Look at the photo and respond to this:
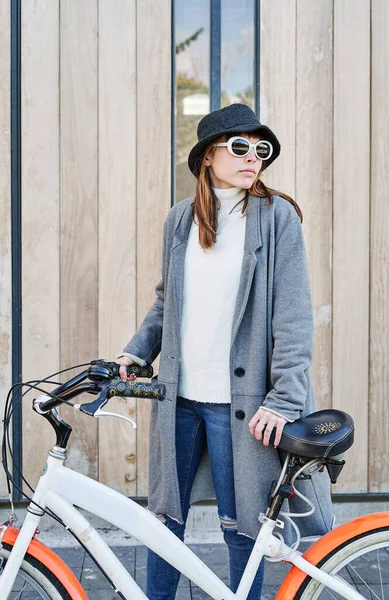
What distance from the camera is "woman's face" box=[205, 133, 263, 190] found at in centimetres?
230

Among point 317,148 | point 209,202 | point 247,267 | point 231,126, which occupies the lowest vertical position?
point 247,267

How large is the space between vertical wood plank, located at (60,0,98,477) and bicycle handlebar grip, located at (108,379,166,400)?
1.60 meters

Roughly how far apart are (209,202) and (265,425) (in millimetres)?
723

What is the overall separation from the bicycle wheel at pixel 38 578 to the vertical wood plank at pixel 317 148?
195cm

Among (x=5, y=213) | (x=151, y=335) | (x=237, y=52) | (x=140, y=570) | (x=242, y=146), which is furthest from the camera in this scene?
(x=237, y=52)

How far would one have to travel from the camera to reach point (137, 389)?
77.4 inches

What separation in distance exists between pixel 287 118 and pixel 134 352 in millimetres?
1665

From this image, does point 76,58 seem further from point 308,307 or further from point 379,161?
point 308,307

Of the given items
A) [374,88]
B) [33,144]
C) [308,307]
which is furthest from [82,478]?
[374,88]

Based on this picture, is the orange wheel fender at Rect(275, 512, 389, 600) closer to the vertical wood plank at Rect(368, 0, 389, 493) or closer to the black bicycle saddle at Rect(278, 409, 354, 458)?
the black bicycle saddle at Rect(278, 409, 354, 458)

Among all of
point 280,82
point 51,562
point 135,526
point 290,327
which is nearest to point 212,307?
point 290,327

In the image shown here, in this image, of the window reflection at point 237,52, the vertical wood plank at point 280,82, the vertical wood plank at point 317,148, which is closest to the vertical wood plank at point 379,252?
the vertical wood plank at point 317,148

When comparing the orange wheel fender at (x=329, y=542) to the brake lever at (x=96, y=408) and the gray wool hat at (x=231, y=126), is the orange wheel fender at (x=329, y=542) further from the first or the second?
the gray wool hat at (x=231, y=126)

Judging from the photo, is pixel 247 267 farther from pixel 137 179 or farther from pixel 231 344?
pixel 137 179
